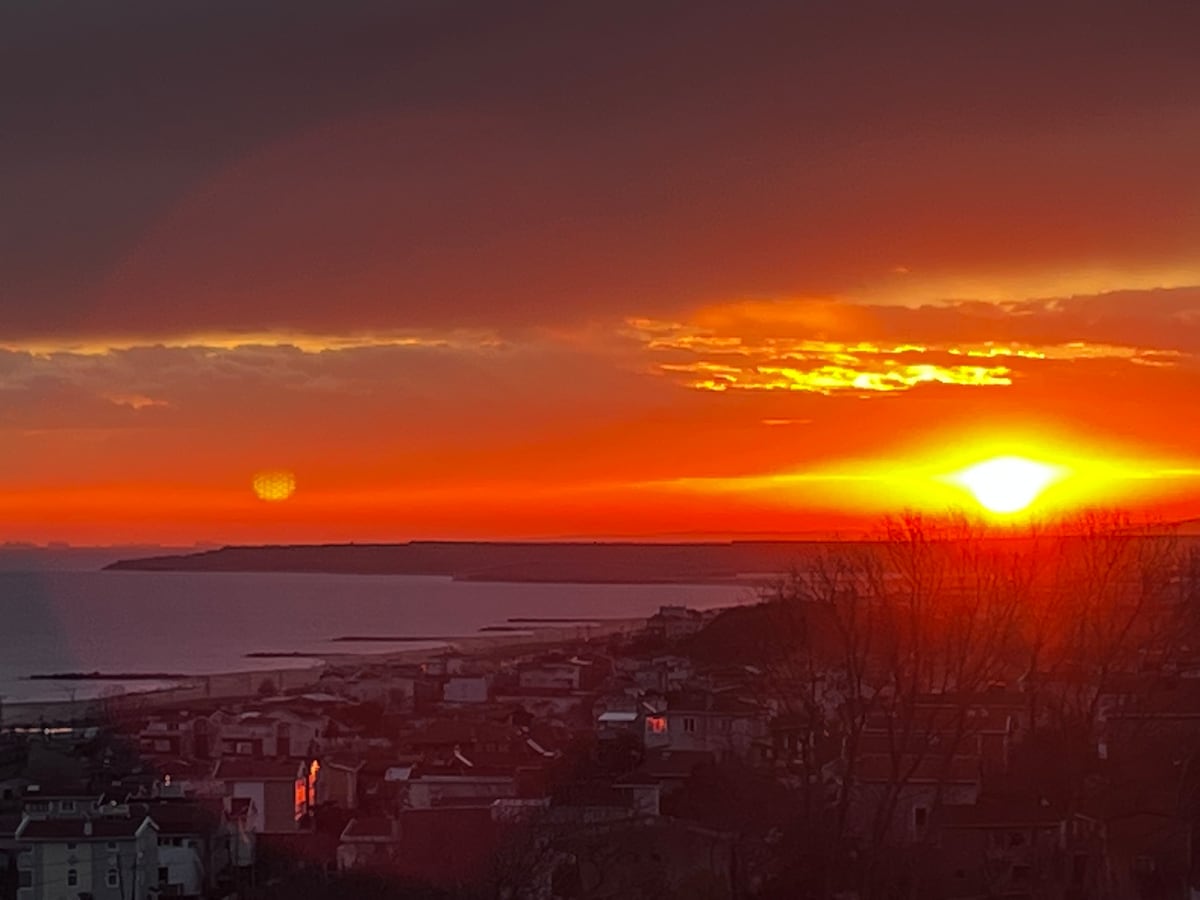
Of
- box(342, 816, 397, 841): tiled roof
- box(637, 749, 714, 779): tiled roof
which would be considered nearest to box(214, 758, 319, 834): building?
box(342, 816, 397, 841): tiled roof

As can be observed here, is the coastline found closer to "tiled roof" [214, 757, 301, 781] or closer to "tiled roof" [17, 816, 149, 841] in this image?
"tiled roof" [214, 757, 301, 781]

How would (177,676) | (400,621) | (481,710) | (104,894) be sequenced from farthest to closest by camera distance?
(400,621), (177,676), (481,710), (104,894)

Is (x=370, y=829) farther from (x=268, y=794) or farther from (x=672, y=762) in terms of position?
(x=672, y=762)

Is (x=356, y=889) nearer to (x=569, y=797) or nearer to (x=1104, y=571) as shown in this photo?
(x=569, y=797)

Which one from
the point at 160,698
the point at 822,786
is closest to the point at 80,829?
the point at 822,786

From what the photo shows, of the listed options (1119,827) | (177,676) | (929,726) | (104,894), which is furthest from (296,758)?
(177,676)

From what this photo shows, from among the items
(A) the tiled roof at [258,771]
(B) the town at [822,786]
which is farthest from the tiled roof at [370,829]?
(A) the tiled roof at [258,771]
